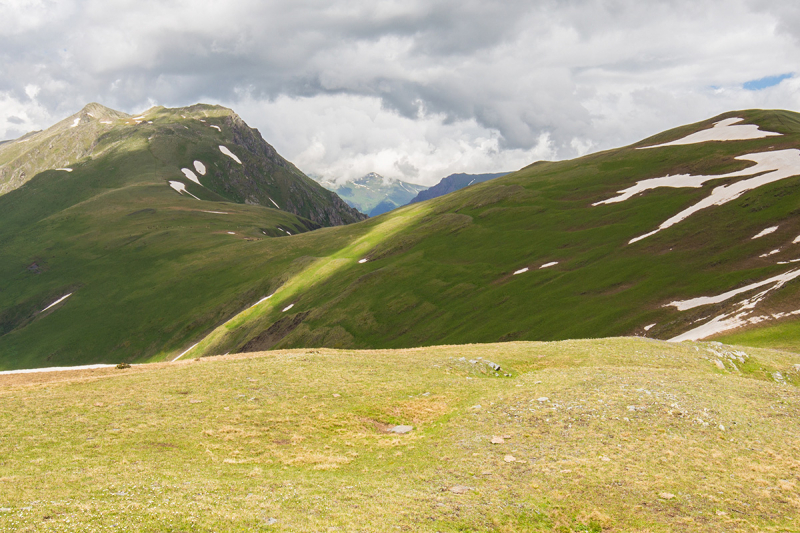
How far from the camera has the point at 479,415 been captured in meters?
29.7

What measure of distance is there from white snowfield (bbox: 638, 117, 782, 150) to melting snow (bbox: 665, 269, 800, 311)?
88.7 metres

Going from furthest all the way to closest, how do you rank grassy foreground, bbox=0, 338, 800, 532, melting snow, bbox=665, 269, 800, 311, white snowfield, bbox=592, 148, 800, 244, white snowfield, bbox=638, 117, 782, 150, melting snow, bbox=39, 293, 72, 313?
melting snow, bbox=39, 293, 72, 313 → white snowfield, bbox=638, 117, 782, 150 → white snowfield, bbox=592, 148, 800, 244 → melting snow, bbox=665, 269, 800, 311 → grassy foreground, bbox=0, 338, 800, 532

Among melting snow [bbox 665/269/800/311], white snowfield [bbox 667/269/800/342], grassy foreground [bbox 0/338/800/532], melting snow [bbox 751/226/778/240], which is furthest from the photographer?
melting snow [bbox 751/226/778/240]

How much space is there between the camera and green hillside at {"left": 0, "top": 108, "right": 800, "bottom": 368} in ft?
256

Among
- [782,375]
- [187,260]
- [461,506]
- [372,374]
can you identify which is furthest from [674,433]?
[187,260]

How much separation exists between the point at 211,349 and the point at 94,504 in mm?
110463

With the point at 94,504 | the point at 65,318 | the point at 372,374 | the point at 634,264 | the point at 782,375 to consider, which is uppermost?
the point at 65,318

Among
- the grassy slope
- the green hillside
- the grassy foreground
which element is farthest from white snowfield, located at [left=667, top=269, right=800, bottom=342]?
the grassy foreground

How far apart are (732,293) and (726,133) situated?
102878mm

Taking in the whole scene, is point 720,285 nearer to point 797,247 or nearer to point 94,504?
point 797,247

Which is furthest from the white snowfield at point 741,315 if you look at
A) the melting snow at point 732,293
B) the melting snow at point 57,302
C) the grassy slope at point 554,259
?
the melting snow at point 57,302

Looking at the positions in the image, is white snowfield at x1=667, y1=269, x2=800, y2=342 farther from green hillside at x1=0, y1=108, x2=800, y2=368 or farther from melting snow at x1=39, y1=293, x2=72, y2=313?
melting snow at x1=39, y1=293, x2=72, y2=313

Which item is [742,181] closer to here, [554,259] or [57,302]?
[554,259]

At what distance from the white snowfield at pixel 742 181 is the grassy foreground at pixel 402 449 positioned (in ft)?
229
